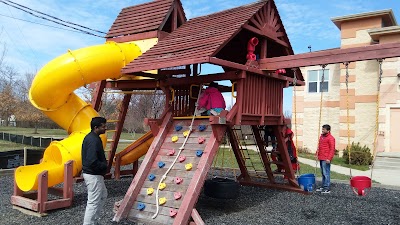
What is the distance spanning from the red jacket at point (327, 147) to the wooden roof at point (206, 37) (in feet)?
8.51

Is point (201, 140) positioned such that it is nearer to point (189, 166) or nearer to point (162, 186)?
point (189, 166)

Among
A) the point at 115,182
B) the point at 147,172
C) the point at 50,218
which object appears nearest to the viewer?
the point at 50,218

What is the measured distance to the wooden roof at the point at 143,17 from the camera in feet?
33.4

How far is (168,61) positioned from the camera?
744 cm

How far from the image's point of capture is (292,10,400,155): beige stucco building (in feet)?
63.9

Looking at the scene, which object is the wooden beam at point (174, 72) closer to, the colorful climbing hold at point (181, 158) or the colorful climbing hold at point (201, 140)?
the colorful climbing hold at point (201, 140)

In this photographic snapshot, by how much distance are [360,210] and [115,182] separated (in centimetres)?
693

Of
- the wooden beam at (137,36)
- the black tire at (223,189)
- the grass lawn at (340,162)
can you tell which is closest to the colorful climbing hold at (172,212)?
the black tire at (223,189)

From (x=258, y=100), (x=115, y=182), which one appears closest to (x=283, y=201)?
(x=258, y=100)

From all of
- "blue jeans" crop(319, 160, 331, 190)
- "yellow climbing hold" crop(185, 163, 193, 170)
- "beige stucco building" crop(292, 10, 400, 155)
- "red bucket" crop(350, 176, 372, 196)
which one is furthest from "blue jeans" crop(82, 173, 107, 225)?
"beige stucco building" crop(292, 10, 400, 155)

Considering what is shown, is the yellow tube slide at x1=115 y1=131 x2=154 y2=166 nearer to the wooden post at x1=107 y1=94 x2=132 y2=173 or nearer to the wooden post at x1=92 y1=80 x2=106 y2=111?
the wooden post at x1=107 y1=94 x2=132 y2=173

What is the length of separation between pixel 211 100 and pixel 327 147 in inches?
151

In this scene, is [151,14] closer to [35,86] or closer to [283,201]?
[35,86]

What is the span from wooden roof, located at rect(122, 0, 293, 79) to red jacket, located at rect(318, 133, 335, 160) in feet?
8.51
